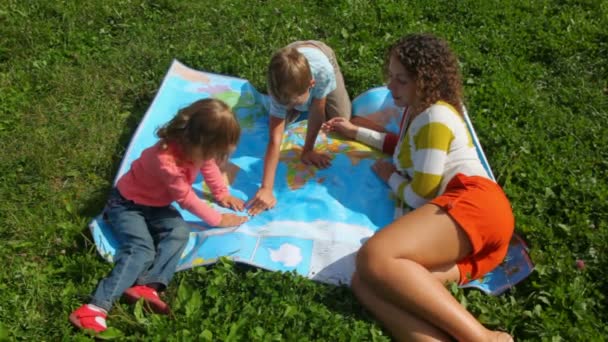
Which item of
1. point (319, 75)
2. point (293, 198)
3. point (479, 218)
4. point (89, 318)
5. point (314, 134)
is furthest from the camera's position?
point (314, 134)

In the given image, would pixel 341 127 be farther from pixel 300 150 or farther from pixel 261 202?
pixel 261 202

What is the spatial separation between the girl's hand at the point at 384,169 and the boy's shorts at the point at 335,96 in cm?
70

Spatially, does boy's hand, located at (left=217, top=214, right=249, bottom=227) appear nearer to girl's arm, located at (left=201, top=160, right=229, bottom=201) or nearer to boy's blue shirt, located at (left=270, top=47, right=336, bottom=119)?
girl's arm, located at (left=201, top=160, right=229, bottom=201)

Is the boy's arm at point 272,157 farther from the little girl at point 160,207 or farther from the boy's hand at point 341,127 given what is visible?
the boy's hand at point 341,127

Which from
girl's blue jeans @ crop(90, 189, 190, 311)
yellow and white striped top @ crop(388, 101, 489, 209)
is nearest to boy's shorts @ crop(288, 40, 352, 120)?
yellow and white striped top @ crop(388, 101, 489, 209)

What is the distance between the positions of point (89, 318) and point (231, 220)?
42.7 inches

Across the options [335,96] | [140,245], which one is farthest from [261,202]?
[335,96]

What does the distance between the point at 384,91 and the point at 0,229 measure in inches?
123

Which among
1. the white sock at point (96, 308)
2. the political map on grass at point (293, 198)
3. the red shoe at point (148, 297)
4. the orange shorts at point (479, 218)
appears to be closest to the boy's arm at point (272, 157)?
the political map on grass at point (293, 198)

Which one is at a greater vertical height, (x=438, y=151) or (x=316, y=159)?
(x=438, y=151)

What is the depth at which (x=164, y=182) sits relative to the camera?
11.4ft

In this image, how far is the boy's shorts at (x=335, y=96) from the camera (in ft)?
15.1

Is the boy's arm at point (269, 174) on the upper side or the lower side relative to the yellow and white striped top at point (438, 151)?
lower

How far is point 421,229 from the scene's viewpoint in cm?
314
